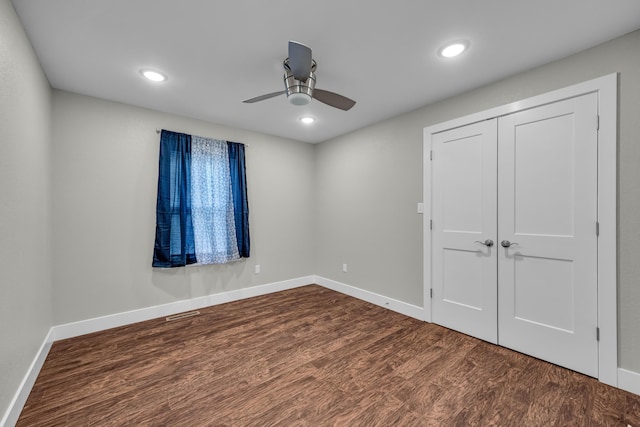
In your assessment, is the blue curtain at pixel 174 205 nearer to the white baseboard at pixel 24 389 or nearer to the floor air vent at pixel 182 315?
the floor air vent at pixel 182 315

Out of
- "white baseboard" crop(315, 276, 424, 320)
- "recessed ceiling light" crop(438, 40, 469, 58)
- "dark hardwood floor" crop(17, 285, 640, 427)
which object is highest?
"recessed ceiling light" crop(438, 40, 469, 58)

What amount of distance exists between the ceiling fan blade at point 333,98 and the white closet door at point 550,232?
1.50 m

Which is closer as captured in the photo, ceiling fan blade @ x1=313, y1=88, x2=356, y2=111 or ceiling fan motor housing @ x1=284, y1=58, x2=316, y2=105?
ceiling fan motor housing @ x1=284, y1=58, x2=316, y2=105

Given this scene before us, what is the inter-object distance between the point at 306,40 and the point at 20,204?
228 cm

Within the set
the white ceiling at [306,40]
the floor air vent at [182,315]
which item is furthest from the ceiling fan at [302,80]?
the floor air vent at [182,315]

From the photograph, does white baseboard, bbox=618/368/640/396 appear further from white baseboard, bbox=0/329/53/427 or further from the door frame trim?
white baseboard, bbox=0/329/53/427

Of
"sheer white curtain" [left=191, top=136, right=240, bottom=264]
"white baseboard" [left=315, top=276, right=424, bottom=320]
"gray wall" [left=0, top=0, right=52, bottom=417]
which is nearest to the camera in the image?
"gray wall" [left=0, top=0, right=52, bottom=417]

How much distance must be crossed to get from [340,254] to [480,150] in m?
2.47

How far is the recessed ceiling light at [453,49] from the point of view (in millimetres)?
2020

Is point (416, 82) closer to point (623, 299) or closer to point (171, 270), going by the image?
point (623, 299)

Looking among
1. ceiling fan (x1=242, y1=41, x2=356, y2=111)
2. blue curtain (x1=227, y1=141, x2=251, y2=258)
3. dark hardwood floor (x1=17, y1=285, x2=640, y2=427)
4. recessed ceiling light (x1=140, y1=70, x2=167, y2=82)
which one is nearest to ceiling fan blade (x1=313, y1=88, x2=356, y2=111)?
ceiling fan (x1=242, y1=41, x2=356, y2=111)

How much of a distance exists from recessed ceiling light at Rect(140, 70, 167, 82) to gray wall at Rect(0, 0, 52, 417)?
72 cm

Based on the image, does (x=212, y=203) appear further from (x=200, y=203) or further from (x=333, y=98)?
(x=333, y=98)

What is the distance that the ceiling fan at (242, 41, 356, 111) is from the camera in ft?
5.55
